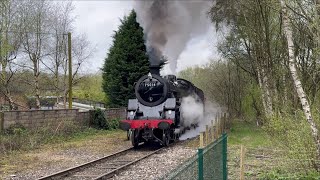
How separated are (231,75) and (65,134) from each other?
1951cm

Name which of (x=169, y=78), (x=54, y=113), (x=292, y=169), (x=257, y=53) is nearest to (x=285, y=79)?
(x=257, y=53)

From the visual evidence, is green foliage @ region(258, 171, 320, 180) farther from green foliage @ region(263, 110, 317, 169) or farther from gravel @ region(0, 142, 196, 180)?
gravel @ region(0, 142, 196, 180)

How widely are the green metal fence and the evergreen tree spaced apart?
2231cm

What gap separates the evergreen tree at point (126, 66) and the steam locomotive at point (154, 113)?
1263 centimetres

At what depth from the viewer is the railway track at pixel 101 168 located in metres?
9.83

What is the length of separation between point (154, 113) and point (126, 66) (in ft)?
46.2

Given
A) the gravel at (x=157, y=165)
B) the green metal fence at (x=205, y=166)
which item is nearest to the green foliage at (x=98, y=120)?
the gravel at (x=157, y=165)

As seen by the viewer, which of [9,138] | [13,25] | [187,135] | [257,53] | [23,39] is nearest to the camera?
[9,138]

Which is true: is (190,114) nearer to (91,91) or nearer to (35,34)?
(35,34)

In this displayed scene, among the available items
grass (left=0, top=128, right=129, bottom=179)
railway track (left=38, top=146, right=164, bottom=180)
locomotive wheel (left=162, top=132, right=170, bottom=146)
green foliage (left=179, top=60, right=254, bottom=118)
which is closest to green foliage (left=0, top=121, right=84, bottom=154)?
grass (left=0, top=128, right=129, bottom=179)

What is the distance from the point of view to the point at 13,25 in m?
25.7

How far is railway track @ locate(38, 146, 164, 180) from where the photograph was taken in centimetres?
983

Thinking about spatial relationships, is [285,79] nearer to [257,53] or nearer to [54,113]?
[257,53]

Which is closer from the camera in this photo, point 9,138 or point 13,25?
point 9,138
